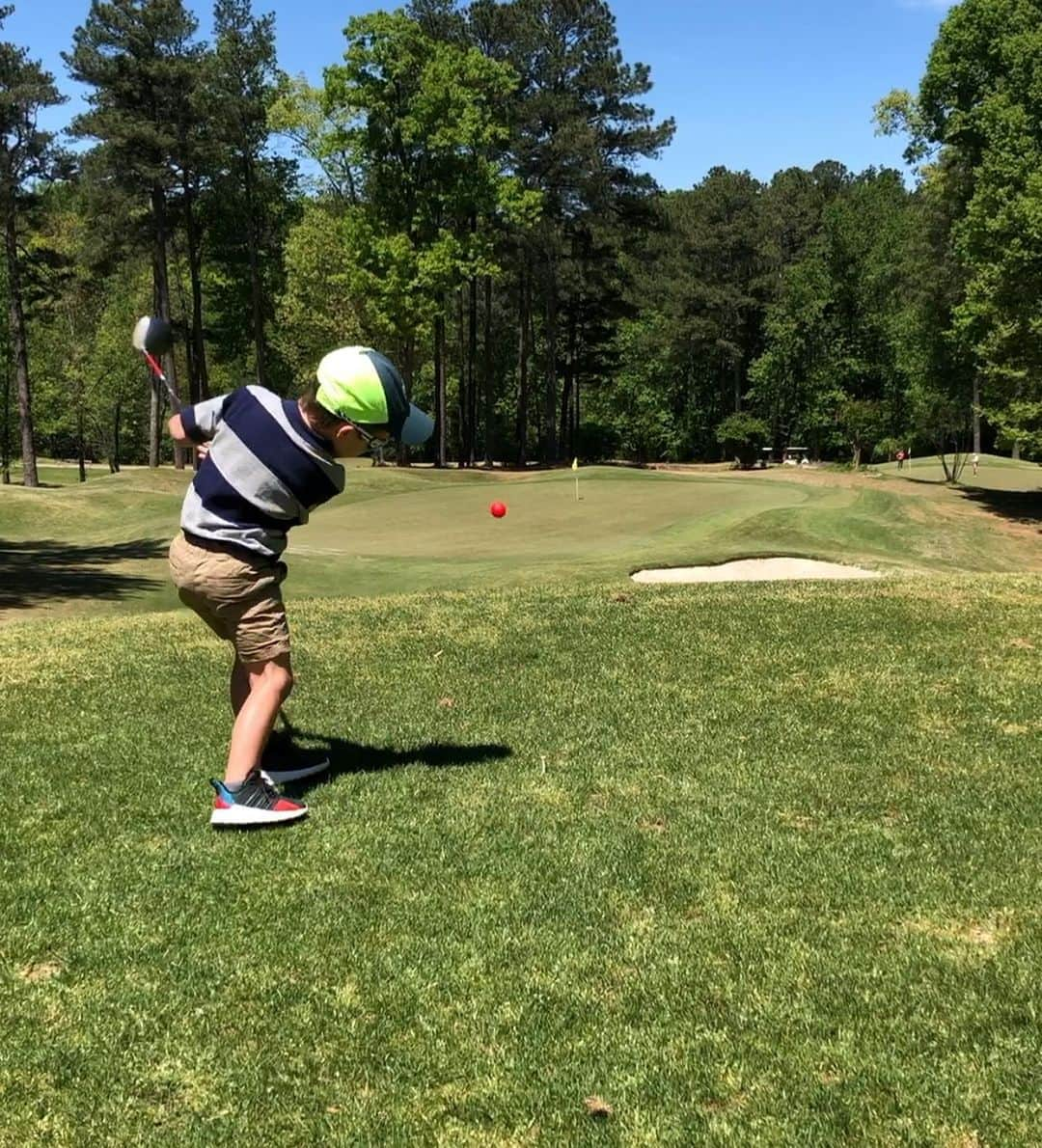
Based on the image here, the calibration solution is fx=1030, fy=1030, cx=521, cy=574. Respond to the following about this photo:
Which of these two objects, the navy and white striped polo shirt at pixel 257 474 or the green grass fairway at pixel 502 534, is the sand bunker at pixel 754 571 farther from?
the navy and white striped polo shirt at pixel 257 474

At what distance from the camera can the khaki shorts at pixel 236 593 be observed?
4402 mm

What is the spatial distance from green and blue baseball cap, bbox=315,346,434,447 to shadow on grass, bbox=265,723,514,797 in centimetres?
176

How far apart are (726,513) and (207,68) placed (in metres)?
27.8

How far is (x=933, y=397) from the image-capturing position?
41062 mm

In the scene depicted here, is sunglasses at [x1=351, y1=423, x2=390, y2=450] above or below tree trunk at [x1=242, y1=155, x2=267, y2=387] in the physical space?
below

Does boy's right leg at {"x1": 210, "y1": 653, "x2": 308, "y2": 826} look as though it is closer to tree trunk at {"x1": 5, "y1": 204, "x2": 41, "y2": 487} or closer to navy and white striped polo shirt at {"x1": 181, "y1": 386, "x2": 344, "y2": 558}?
navy and white striped polo shirt at {"x1": 181, "y1": 386, "x2": 344, "y2": 558}

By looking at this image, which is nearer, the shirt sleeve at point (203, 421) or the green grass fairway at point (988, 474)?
the shirt sleeve at point (203, 421)

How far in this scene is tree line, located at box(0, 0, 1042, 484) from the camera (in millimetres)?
29234

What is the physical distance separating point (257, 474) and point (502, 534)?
14750mm

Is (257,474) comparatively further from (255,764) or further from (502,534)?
(502,534)

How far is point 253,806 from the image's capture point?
4309mm

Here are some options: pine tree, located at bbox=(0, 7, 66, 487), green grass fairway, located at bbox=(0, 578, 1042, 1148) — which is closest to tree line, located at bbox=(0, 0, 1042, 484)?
pine tree, located at bbox=(0, 7, 66, 487)

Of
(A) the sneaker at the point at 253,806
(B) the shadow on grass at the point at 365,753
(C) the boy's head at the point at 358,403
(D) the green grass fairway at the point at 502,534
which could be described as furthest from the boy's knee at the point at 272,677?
(D) the green grass fairway at the point at 502,534

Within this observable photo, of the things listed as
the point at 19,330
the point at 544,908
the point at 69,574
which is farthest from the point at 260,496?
the point at 19,330
